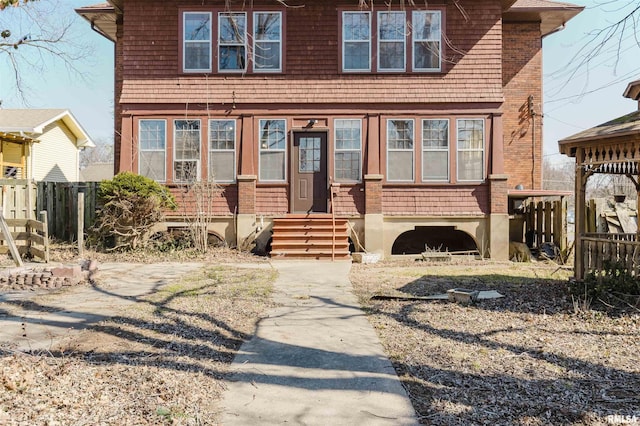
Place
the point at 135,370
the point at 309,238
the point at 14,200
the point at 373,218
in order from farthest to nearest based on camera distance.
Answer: the point at 373,218, the point at 309,238, the point at 14,200, the point at 135,370

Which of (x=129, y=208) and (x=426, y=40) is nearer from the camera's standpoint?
(x=129, y=208)

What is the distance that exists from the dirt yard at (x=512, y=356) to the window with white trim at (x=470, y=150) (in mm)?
5099

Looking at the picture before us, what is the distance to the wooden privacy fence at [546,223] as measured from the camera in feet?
40.5

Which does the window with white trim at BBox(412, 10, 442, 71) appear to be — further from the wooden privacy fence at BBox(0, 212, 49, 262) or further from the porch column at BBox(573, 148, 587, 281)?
the wooden privacy fence at BBox(0, 212, 49, 262)

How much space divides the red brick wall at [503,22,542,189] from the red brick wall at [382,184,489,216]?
2899 millimetres

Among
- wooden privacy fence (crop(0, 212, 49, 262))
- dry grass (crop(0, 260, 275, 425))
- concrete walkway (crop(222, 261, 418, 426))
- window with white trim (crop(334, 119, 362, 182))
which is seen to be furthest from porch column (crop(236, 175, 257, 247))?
concrete walkway (crop(222, 261, 418, 426))

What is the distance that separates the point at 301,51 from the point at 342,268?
20.2 feet

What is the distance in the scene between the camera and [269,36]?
12.5 metres

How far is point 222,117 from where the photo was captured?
12.4m

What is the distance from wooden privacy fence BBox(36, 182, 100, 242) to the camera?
488 inches

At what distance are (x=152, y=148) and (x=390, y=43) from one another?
7040 millimetres

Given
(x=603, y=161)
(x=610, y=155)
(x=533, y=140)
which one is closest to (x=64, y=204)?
(x=603, y=161)

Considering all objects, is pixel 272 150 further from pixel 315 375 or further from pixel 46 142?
pixel 46 142

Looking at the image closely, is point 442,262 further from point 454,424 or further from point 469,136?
point 454,424
